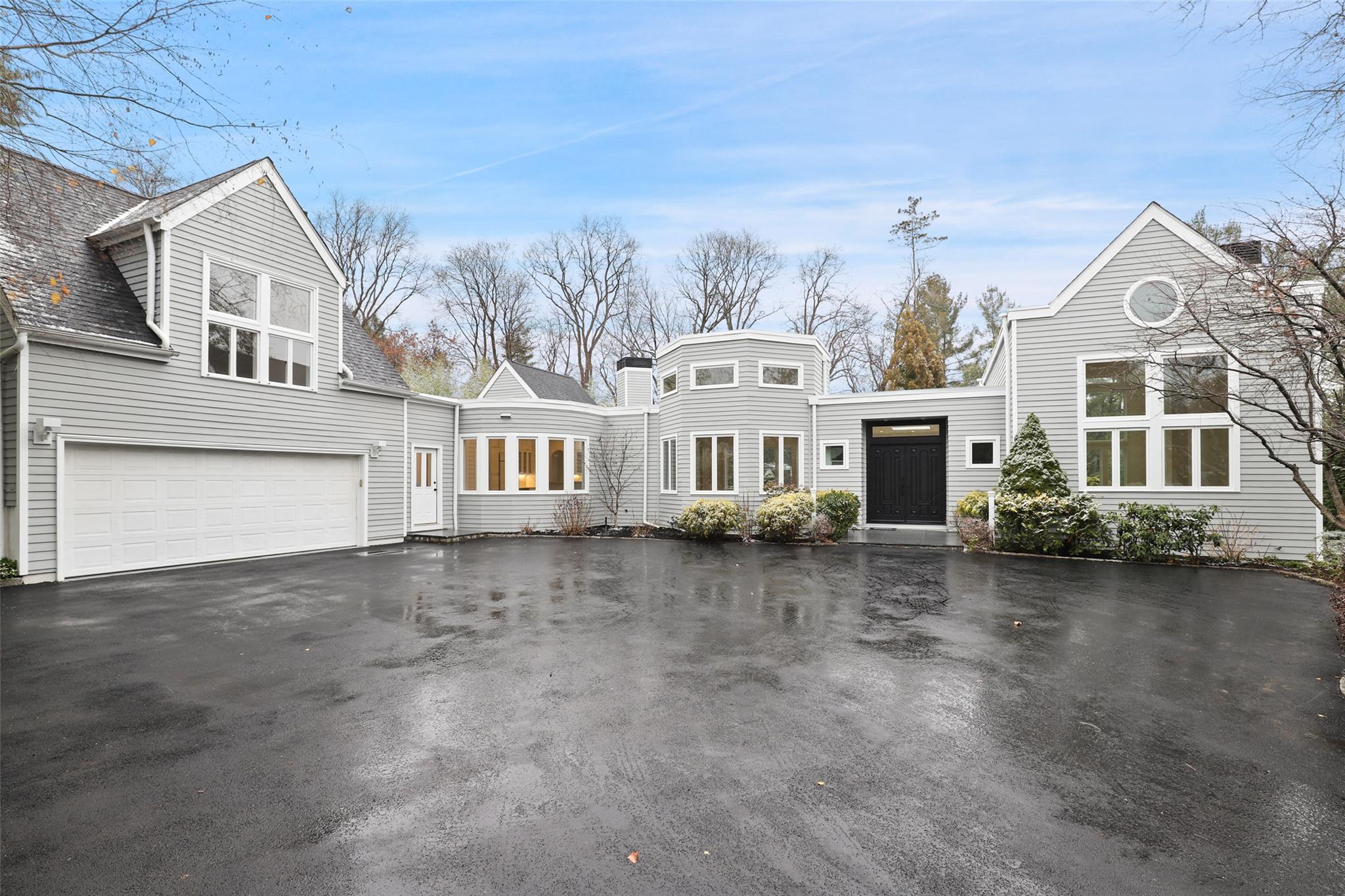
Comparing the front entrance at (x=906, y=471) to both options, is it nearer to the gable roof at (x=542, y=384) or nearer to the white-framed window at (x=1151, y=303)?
the white-framed window at (x=1151, y=303)

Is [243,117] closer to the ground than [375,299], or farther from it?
closer to the ground

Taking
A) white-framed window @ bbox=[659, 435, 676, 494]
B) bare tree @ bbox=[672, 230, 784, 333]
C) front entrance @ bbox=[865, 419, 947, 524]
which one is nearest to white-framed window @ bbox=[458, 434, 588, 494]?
white-framed window @ bbox=[659, 435, 676, 494]

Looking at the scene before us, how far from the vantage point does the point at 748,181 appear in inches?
929

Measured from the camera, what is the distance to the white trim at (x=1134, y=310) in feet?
36.0

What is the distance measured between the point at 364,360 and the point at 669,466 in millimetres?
7688

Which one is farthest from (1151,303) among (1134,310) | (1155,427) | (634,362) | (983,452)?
(634,362)

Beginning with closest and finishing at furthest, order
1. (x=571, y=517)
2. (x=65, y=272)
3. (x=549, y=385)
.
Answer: (x=65, y=272) < (x=571, y=517) < (x=549, y=385)

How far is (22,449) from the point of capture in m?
7.99

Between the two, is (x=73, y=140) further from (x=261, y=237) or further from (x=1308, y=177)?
(x=1308, y=177)

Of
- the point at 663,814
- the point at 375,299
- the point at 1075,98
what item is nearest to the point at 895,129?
the point at 1075,98

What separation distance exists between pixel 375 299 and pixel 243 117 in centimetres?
2443

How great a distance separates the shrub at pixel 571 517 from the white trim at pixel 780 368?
5.56m

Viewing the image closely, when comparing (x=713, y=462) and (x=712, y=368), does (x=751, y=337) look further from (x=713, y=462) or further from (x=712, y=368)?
(x=713, y=462)

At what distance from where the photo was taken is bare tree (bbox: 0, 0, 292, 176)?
4.11m
